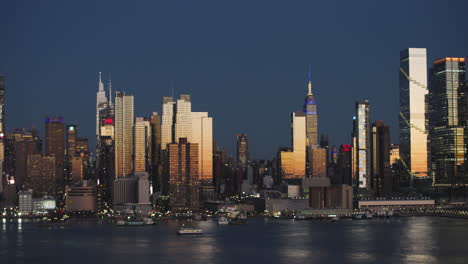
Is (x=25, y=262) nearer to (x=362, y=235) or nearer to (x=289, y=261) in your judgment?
(x=289, y=261)

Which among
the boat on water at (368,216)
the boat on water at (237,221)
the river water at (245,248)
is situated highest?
the river water at (245,248)

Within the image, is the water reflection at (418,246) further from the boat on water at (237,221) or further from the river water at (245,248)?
the boat on water at (237,221)

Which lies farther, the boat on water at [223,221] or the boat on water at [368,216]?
the boat on water at [368,216]

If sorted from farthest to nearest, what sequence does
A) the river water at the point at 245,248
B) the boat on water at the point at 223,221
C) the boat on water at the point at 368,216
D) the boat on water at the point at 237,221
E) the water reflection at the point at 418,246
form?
the boat on water at the point at 368,216 → the boat on water at the point at 223,221 → the boat on water at the point at 237,221 → the river water at the point at 245,248 → the water reflection at the point at 418,246

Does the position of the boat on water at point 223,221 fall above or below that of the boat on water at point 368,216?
above

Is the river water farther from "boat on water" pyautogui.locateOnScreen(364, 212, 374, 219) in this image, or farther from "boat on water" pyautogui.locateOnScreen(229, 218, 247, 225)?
"boat on water" pyautogui.locateOnScreen(364, 212, 374, 219)

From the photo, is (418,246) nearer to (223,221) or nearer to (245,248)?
(245,248)

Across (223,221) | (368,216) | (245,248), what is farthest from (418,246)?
(368,216)

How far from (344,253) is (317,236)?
28.8 m

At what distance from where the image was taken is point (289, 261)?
77438 millimetres

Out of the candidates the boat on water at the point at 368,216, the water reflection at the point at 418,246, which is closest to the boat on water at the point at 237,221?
the boat on water at the point at 368,216

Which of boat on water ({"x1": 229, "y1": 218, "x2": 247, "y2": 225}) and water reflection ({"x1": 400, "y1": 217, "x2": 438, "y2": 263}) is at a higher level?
water reflection ({"x1": 400, "y1": 217, "x2": 438, "y2": 263})

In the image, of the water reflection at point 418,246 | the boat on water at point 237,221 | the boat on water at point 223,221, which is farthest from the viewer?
the boat on water at point 223,221

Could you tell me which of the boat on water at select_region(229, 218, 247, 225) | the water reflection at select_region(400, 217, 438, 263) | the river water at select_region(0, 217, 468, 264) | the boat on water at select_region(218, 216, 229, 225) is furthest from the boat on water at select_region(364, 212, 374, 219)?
the river water at select_region(0, 217, 468, 264)
